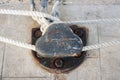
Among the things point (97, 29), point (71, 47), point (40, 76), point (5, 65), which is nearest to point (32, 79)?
point (40, 76)

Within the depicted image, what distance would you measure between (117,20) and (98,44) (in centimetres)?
13

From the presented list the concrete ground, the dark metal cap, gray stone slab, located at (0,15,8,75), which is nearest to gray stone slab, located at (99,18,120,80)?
the concrete ground

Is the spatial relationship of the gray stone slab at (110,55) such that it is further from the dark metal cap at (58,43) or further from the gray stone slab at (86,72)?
the dark metal cap at (58,43)

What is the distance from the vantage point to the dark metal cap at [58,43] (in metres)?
1.19

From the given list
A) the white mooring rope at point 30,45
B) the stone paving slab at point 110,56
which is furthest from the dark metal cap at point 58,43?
the stone paving slab at point 110,56

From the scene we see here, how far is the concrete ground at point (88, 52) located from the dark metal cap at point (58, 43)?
0.15 meters

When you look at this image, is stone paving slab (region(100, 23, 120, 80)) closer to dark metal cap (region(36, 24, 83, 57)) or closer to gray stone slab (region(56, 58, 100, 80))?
gray stone slab (region(56, 58, 100, 80))

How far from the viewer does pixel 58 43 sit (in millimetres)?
1201

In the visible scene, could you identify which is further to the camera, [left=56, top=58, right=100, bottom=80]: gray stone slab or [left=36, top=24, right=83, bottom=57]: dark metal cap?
[left=56, top=58, right=100, bottom=80]: gray stone slab

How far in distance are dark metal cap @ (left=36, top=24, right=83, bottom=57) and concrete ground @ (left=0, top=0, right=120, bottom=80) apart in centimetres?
15

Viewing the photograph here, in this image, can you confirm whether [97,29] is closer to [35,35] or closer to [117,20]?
[117,20]

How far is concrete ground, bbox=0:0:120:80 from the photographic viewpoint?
51.5 inches

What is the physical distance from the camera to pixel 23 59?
1.34 meters

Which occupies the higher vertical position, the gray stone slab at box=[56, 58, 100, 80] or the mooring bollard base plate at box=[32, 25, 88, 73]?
the mooring bollard base plate at box=[32, 25, 88, 73]
